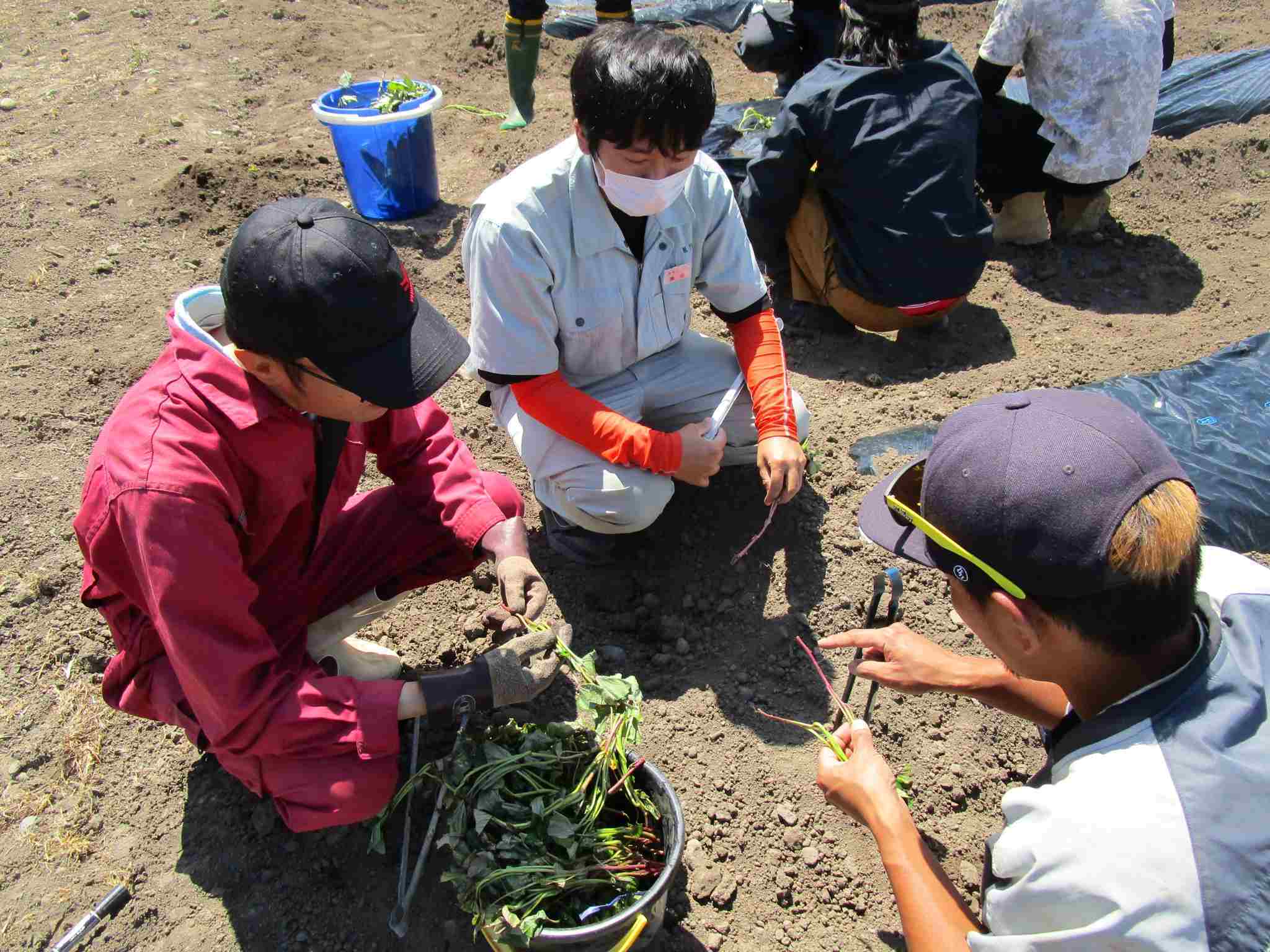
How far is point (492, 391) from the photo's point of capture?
9.26ft

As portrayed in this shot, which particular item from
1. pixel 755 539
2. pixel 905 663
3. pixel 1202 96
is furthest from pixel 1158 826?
pixel 1202 96

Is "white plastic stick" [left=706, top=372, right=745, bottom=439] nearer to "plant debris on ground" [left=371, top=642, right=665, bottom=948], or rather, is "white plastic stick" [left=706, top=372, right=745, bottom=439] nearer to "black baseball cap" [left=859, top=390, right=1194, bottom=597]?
"plant debris on ground" [left=371, top=642, right=665, bottom=948]

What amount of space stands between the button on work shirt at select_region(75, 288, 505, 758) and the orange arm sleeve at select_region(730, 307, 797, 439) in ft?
4.16

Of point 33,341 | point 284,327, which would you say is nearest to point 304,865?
point 284,327

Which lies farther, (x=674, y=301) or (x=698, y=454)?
(x=674, y=301)

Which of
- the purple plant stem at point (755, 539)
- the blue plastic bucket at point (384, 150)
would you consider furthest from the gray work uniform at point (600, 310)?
the blue plastic bucket at point (384, 150)

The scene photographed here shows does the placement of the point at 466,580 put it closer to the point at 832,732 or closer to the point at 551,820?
the point at 551,820

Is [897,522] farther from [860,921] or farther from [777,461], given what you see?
[860,921]

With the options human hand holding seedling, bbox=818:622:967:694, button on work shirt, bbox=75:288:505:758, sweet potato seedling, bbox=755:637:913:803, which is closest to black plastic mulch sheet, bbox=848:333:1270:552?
sweet potato seedling, bbox=755:637:913:803

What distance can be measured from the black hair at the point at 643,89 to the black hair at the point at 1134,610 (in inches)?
54.6

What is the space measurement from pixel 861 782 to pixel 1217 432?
6.78 ft

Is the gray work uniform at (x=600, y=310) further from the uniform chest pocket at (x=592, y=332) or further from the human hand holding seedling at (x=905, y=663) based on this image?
the human hand holding seedling at (x=905, y=663)

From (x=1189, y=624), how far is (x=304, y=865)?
73.6 inches

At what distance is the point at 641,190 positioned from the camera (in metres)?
2.34
